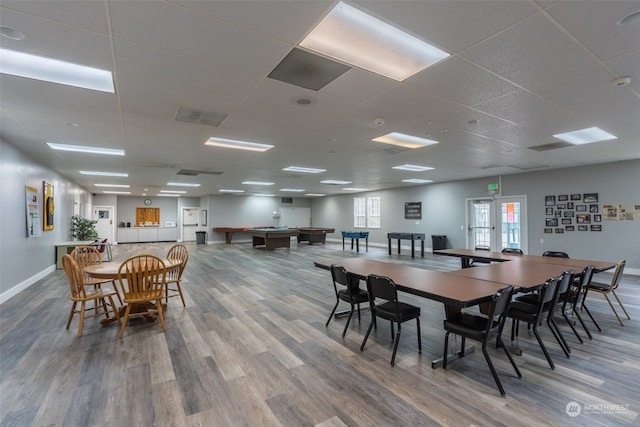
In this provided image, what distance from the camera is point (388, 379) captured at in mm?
2486

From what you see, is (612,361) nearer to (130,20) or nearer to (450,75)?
(450,75)

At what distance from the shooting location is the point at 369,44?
235cm

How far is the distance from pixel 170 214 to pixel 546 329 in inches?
696

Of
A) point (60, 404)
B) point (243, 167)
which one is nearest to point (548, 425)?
point (60, 404)

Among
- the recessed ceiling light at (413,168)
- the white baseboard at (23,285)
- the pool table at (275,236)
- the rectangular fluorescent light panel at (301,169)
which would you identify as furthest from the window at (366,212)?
the white baseboard at (23,285)

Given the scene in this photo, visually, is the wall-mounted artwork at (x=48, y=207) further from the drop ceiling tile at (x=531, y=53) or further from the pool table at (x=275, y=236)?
the drop ceiling tile at (x=531, y=53)

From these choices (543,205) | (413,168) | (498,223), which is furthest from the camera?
(498,223)

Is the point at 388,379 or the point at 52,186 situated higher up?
the point at 52,186

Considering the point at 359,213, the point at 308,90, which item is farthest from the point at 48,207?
the point at 359,213

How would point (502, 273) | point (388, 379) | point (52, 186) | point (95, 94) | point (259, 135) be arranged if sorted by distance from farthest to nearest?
point (52, 186), point (259, 135), point (502, 273), point (95, 94), point (388, 379)

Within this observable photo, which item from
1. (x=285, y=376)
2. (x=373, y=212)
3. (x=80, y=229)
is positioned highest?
(x=373, y=212)

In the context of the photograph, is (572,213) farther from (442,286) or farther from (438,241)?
(442,286)

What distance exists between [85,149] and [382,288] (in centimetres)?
597

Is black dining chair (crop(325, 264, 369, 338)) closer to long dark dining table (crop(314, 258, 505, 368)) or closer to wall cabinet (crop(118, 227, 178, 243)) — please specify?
long dark dining table (crop(314, 258, 505, 368))
